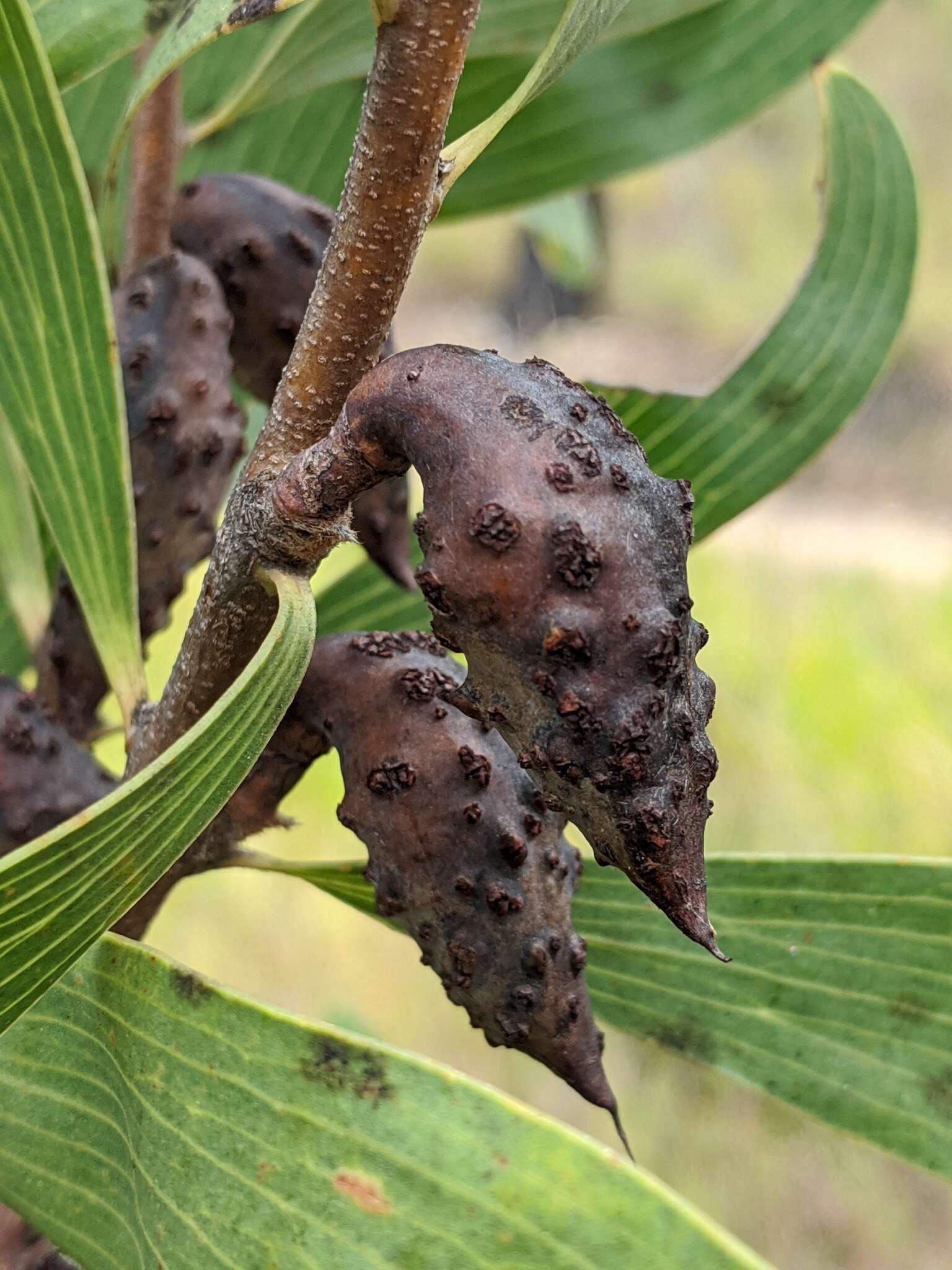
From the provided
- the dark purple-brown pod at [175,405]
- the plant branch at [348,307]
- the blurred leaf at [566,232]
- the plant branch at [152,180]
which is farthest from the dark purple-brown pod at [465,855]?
the blurred leaf at [566,232]

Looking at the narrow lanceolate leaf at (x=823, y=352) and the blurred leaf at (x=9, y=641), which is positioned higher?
the narrow lanceolate leaf at (x=823, y=352)

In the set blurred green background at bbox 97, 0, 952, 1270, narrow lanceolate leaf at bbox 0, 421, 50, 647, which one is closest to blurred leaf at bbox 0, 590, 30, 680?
narrow lanceolate leaf at bbox 0, 421, 50, 647

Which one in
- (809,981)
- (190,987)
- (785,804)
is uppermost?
(190,987)

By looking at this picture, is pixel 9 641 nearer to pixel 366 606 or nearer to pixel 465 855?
pixel 366 606

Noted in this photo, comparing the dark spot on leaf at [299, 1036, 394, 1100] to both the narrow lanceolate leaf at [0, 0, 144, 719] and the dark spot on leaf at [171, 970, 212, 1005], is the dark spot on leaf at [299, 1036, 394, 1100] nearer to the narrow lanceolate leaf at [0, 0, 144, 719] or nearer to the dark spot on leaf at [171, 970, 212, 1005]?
the dark spot on leaf at [171, 970, 212, 1005]

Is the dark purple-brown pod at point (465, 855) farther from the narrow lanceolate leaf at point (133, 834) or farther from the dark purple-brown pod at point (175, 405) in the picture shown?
the dark purple-brown pod at point (175, 405)

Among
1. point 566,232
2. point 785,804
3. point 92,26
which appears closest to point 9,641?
point 92,26
